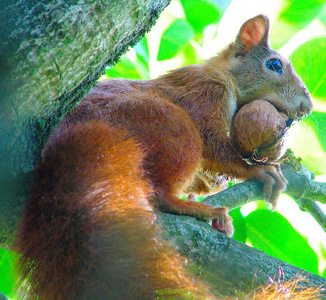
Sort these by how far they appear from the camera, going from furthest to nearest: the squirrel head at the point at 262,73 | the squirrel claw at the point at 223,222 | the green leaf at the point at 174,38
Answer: the green leaf at the point at 174,38, the squirrel head at the point at 262,73, the squirrel claw at the point at 223,222

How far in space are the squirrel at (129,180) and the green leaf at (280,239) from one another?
1.28ft

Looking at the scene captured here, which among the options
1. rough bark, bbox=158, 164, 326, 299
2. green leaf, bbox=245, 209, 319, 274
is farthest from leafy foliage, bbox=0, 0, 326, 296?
rough bark, bbox=158, 164, 326, 299

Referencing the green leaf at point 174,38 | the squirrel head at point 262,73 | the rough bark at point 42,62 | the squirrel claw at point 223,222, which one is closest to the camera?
the rough bark at point 42,62

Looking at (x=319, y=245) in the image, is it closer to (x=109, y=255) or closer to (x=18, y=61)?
(x=109, y=255)

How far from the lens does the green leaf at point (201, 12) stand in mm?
2930

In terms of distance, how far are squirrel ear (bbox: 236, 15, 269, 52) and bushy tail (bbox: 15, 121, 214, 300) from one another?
174 centimetres

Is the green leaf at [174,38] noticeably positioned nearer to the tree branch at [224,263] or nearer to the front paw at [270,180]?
the front paw at [270,180]

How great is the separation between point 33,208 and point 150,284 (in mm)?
459

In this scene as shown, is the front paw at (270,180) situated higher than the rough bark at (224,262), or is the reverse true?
the rough bark at (224,262)

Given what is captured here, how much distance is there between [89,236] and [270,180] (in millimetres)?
1308

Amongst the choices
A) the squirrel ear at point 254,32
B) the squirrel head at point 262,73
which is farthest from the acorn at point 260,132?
the squirrel ear at point 254,32

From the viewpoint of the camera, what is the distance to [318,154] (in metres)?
2.88

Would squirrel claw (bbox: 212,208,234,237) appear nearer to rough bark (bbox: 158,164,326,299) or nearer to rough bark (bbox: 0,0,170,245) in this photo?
rough bark (bbox: 158,164,326,299)

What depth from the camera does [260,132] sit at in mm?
2084
